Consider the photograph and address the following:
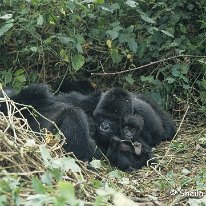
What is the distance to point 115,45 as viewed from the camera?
7.56 m

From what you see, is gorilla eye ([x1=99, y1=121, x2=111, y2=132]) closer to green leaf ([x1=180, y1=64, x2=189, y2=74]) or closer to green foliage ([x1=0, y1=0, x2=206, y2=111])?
green foliage ([x1=0, y1=0, x2=206, y2=111])

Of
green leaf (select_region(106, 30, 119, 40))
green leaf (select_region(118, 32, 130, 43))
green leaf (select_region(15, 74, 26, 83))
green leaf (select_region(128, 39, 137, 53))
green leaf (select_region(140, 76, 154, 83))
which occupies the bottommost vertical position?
green leaf (select_region(140, 76, 154, 83))

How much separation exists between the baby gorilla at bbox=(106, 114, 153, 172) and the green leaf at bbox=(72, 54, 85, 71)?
41.8 inches

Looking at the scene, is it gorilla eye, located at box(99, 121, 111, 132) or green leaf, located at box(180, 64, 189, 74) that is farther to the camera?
green leaf, located at box(180, 64, 189, 74)

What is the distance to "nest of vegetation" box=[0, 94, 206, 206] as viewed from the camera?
3.88 metres

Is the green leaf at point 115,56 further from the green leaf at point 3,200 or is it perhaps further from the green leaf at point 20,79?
the green leaf at point 3,200

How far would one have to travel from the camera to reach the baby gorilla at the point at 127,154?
232 inches

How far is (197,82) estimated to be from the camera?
25.0ft

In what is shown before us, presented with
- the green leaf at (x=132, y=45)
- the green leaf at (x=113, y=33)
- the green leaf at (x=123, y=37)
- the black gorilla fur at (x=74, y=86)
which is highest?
the green leaf at (x=113, y=33)

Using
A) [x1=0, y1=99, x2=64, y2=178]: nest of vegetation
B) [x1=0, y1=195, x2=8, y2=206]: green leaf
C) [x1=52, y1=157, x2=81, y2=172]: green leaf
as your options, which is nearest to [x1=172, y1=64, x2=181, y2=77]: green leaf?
[x1=0, y1=99, x2=64, y2=178]: nest of vegetation

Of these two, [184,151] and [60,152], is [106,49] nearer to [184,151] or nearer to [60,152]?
[184,151]

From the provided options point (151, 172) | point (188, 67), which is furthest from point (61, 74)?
point (151, 172)

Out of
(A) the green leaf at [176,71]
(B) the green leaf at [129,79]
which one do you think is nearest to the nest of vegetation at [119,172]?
(A) the green leaf at [176,71]

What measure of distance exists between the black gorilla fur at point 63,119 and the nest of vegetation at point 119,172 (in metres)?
0.13
